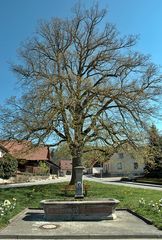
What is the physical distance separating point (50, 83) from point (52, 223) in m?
13.9

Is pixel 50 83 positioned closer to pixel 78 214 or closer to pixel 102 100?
pixel 102 100

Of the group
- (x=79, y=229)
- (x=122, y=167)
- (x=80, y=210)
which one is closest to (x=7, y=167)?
(x=80, y=210)

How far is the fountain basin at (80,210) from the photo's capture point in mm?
16141

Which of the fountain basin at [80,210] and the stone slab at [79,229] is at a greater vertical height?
the fountain basin at [80,210]

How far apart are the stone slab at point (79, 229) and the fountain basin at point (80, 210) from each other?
435mm

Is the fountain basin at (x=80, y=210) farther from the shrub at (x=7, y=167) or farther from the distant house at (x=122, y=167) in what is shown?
the distant house at (x=122, y=167)

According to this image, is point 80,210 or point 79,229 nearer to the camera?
point 79,229

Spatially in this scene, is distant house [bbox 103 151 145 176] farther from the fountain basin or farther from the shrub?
the fountain basin

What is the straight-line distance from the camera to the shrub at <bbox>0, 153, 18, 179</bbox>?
5275cm

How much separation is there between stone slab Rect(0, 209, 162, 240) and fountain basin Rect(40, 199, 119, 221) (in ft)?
1.43

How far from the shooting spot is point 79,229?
13727mm

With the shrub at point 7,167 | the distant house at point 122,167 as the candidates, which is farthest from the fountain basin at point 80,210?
the distant house at point 122,167

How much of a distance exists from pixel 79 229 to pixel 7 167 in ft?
134

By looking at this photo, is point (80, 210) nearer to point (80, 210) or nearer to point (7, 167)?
point (80, 210)
